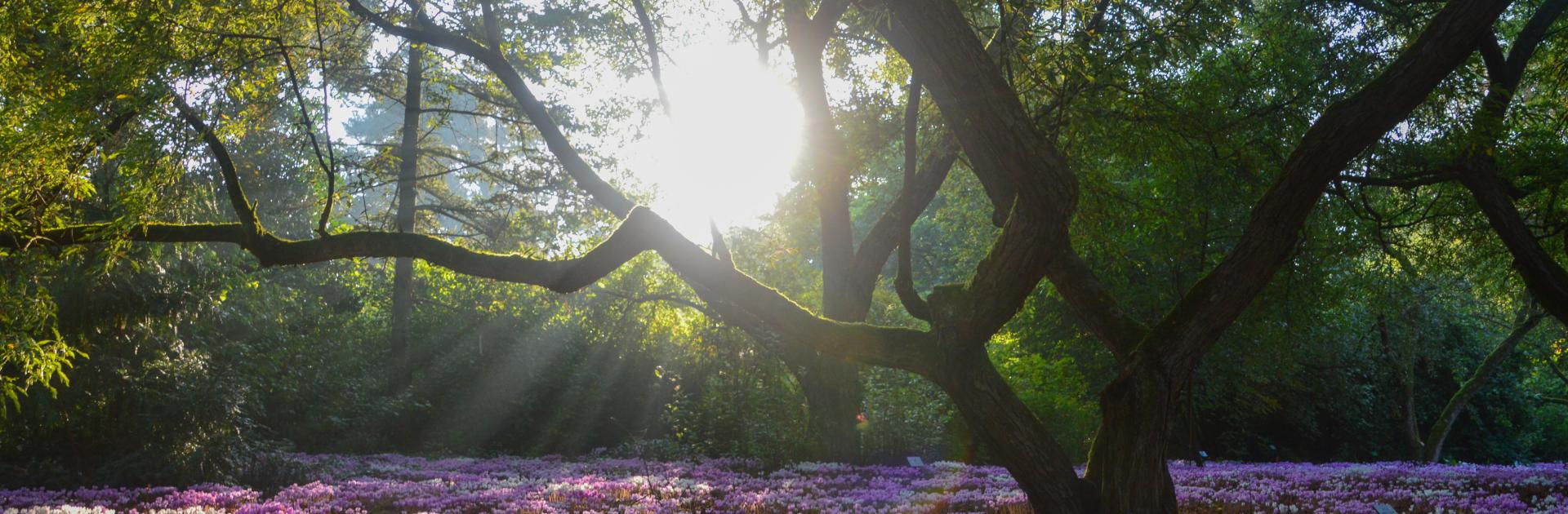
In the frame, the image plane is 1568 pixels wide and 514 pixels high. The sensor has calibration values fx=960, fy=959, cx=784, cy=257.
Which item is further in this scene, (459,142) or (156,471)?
(459,142)

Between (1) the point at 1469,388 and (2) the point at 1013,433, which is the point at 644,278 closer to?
(1) the point at 1469,388

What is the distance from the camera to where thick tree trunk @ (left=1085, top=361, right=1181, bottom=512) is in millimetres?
6699

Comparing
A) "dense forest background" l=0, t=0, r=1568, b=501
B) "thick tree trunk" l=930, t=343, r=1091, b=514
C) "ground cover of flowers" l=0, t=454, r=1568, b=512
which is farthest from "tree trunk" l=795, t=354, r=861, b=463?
"thick tree trunk" l=930, t=343, r=1091, b=514

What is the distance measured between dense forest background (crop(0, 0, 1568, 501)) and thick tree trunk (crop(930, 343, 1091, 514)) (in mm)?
2467

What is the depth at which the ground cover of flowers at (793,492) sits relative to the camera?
882 centimetres

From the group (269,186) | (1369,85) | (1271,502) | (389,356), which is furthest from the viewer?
(269,186)

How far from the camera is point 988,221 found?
1852 cm

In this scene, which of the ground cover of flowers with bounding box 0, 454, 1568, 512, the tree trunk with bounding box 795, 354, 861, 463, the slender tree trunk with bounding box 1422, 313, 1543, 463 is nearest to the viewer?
the ground cover of flowers with bounding box 0, 454, 1568, 512

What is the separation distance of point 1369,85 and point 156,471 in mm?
14057

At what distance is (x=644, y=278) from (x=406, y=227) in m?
6.02

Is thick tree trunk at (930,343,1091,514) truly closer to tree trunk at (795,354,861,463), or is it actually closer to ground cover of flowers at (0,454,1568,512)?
ground cover of flowers at (0,454,1568,512)

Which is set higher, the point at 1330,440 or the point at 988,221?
the point at 988,221

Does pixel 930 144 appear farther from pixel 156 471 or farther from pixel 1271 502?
pixel 156 471

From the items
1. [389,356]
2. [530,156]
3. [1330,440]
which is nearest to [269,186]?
[389,356]
